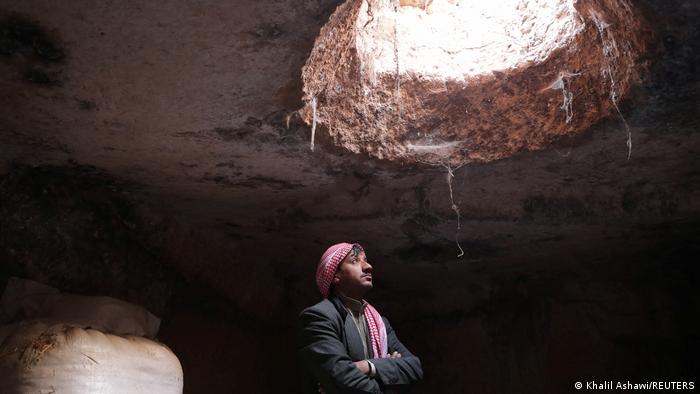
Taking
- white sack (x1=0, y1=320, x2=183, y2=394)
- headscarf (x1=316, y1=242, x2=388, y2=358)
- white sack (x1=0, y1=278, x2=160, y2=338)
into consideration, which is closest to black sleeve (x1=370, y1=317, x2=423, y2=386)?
headscarf (x1=316, y1=242, x2=388, y2=358)

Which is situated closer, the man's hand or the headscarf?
the man's hand

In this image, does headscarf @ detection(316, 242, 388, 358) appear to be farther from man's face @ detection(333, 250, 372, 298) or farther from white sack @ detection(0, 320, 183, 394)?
white sack @ detection(0, 320, 183, 394)

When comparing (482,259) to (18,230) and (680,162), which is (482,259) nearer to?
(680,162)

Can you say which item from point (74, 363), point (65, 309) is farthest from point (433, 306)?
point (74, 363)

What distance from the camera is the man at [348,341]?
2008 millimetres

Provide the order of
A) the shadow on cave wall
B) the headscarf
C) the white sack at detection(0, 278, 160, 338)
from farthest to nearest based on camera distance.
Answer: the shadow on cave wall, the white sack at detection(0, 278, 160, 338), the headscarf

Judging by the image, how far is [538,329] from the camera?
3.88 metres

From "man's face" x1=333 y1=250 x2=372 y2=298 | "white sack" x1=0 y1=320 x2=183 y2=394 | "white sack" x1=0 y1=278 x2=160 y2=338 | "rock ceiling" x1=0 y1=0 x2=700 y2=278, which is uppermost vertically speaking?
"rock ceiling" x1=0 y1=0 x2=700 y2=278

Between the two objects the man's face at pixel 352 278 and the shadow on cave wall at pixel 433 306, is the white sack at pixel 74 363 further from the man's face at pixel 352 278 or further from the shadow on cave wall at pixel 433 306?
the man's face at pixel 352 278

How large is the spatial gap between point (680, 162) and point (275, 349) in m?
2.61

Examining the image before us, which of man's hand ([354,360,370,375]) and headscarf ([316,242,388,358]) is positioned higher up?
headscarf ([316,242,388,358])

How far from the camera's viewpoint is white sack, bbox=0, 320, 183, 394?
198cm

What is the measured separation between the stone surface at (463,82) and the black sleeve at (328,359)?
0.76m

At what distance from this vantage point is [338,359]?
6.63 ft
